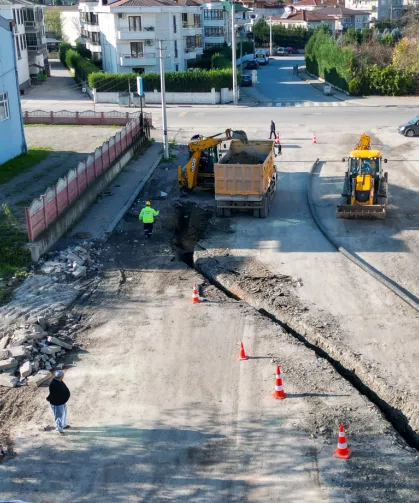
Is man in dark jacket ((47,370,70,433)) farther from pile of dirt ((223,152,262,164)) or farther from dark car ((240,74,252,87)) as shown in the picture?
dark car ((240,74,252,87))

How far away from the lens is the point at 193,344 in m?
15.7

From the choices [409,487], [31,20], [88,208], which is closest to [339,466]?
[409,487]

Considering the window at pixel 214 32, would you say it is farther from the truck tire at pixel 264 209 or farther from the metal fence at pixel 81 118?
the truck tire at pixel 264 209

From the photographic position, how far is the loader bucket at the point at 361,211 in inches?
939

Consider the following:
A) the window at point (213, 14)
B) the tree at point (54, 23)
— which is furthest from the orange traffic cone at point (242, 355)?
the tree at point (54, 23)

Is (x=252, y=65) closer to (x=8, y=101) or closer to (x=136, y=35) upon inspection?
(x=136, y=35)

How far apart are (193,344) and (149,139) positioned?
26664 mm

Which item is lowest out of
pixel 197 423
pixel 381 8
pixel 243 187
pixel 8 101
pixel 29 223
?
pixel 197 423

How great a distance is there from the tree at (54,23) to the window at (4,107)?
6698cm

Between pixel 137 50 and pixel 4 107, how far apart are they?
32.2 meters

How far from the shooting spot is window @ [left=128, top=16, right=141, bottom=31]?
62531mm

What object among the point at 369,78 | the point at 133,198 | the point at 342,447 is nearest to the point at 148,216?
the point at 133,198

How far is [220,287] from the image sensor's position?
19281 mm

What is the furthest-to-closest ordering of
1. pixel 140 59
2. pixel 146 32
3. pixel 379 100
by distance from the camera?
1. pixel 140 59
2. pixel 146 32
3. pixel 379 100
